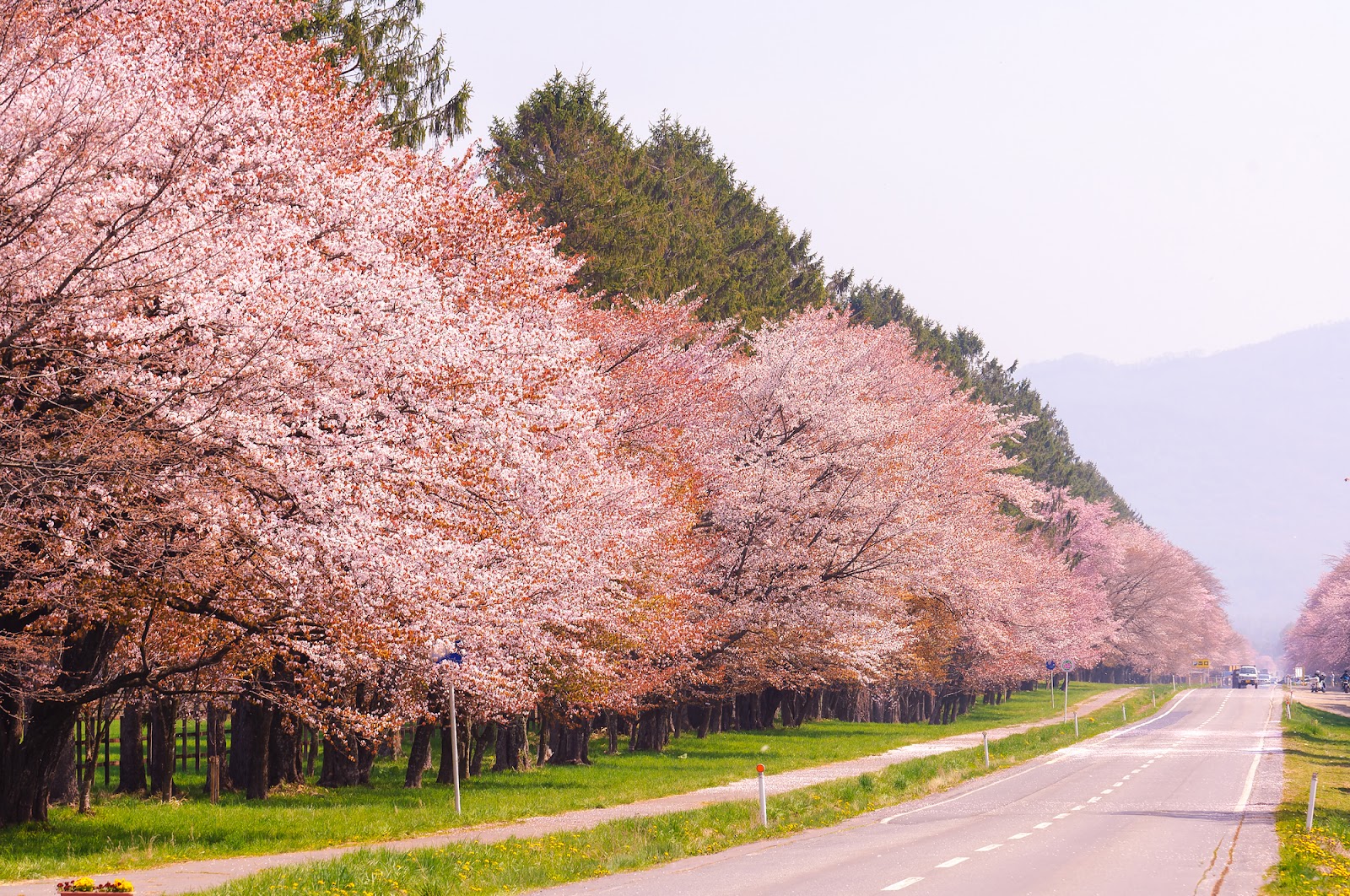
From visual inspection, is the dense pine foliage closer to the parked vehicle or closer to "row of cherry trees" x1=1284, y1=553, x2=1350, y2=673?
"row of cherry trees" x1=1284, y1=553, x2=1350, y2=673

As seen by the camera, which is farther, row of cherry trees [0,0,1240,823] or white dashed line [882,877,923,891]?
white dashed line [882,877,923,891]

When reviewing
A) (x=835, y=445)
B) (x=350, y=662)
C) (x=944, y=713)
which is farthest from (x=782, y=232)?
(x=350, y=662)

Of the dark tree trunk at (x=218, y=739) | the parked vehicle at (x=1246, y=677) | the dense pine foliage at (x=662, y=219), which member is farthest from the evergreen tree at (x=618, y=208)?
the parked vehicle at (x=1246, y=677)

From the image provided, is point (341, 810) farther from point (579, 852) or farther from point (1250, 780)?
point (1250, 780)

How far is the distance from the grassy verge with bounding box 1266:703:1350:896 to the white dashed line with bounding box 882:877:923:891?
369 centimetres

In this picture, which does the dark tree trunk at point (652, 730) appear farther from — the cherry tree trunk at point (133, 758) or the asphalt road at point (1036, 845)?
the cherry tree trunk at point (133, 758)

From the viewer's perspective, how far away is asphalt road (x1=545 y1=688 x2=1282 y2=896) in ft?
46.1

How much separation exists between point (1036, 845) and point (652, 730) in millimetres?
22812

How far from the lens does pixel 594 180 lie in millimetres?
39969

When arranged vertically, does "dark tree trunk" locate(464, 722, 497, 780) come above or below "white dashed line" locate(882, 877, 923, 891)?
above

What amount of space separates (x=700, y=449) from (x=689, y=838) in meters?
18.4

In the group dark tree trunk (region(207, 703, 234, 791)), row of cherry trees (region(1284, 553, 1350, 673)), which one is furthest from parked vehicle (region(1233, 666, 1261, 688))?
dark tree trunk (region(207, 703, 234, 791))

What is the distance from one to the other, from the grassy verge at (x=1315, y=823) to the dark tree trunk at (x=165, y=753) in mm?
17855

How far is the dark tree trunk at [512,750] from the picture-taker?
32.5m
